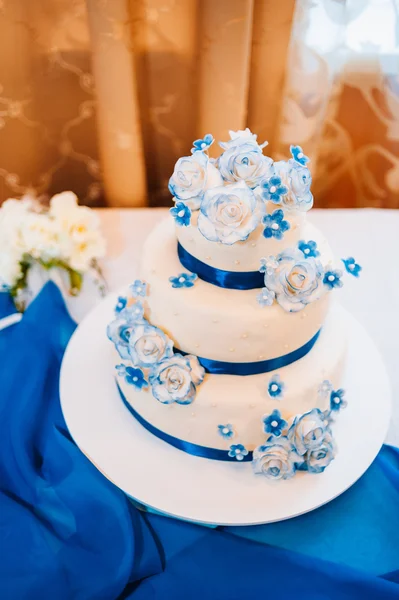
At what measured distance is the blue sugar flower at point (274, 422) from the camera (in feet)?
3.31

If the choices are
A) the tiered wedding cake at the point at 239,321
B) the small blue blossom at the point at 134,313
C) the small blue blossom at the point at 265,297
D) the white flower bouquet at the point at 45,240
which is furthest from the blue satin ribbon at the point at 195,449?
the white flower bouquet at the point at 45,240

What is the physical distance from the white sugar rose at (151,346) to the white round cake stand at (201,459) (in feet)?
0.76

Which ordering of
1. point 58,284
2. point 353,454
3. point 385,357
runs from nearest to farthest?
1. point 353,454
2. point 385,357
3. point 58,284

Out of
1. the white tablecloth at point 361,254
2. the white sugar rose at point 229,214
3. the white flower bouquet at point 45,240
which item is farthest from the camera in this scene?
the white tablecloth at point 361,254

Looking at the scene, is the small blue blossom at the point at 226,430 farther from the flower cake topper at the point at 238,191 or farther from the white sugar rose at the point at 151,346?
the flower cake topper at the point at 238,191

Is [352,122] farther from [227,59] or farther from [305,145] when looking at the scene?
[227,59]

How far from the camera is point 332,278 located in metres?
0.98

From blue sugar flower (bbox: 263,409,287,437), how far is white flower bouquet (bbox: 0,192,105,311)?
712 millimetres

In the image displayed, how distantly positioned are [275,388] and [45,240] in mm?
760

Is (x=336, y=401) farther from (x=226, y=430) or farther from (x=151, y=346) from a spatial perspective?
(x=151, y=346)

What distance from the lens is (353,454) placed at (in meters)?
1.13

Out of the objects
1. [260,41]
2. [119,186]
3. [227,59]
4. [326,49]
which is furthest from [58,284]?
[326,49]

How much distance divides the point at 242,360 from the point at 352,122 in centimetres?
125

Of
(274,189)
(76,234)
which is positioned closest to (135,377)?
(274,189)
